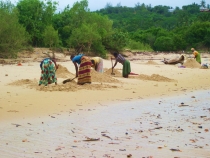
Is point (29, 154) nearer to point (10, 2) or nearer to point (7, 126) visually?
point (7, 126)

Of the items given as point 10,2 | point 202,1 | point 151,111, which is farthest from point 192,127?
point 202,1

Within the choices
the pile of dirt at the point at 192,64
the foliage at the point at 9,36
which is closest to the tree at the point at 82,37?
the foliage at the point at 9,36

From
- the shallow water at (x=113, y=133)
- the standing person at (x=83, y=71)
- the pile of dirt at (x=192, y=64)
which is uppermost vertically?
the standing person at (x=83, y=71)

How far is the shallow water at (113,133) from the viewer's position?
5.92m

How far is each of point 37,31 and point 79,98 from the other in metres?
18.3

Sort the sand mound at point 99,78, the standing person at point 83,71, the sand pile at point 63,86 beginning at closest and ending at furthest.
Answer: the sand pile at point 63,86 < the standing person at point 83,71 < the sand mound at point 99,78

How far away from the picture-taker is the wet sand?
6.08m

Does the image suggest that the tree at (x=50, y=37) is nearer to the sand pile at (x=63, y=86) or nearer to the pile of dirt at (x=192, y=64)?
the pile of dirt at (x=192, y=64)

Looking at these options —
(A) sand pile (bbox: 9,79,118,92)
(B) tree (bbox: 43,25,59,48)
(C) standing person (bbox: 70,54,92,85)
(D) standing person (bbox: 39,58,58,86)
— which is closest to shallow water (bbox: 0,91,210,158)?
(A) sand pile (bbox: 9,79,118,92)

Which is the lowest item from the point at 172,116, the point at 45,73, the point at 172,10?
the point at 172,116

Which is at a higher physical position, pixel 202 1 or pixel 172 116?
pixel 202 1

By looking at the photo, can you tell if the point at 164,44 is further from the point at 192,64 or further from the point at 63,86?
the point at 63,86

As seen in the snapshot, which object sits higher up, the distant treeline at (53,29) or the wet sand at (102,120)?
the distant treeline at (53,29)

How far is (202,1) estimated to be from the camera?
105125mm
